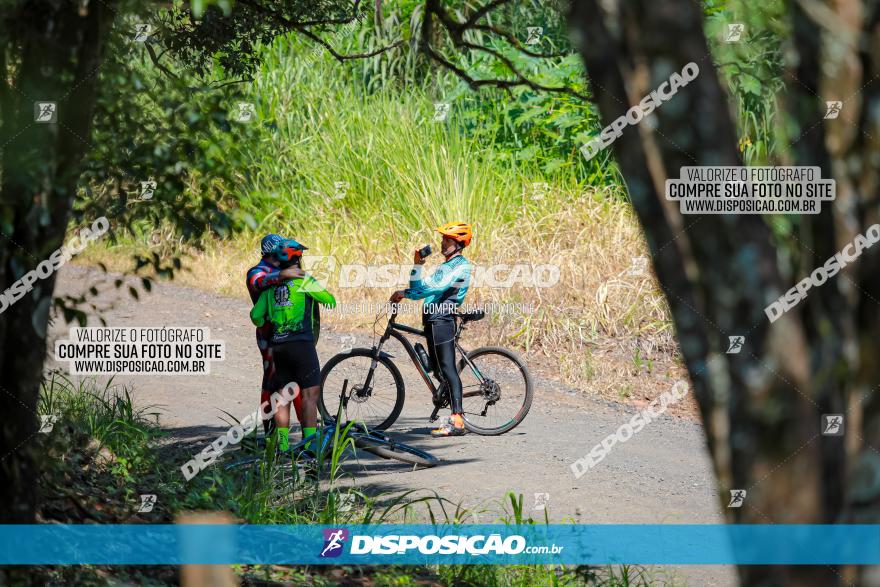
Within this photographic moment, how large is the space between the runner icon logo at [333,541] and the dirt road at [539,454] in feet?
3.37

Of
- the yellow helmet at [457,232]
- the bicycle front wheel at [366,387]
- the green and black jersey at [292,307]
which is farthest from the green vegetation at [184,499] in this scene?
the yellow helmet at [457,232]

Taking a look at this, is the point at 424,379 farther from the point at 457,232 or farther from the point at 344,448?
the point at 344,448

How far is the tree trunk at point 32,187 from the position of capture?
384 cm

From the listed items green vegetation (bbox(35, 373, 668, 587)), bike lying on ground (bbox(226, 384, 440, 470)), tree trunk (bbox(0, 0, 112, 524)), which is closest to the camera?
tree trunk (bbox(0, 0, 112, 524))

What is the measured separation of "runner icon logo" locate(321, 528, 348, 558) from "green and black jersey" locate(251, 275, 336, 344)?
229cm

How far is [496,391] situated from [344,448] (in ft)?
7.90

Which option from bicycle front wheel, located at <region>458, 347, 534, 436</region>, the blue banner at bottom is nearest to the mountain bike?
bicycle front wheel, located at <region>458, 347, 534, 436</region>

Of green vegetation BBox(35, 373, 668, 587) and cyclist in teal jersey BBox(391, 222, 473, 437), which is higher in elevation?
cyclist in teal jersey BBox(391, 222, 473, 437)

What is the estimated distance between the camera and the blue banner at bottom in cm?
476

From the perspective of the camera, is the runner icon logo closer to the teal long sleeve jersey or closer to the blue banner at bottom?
the blue banner at bottom

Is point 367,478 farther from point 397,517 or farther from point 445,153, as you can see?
point 445,153

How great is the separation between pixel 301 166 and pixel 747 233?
15317 millimetres

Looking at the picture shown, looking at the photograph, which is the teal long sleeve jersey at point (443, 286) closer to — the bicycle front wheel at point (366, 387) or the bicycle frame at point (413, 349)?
the bicycle frame at point (413, 349)

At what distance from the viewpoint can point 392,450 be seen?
808 centimetres
